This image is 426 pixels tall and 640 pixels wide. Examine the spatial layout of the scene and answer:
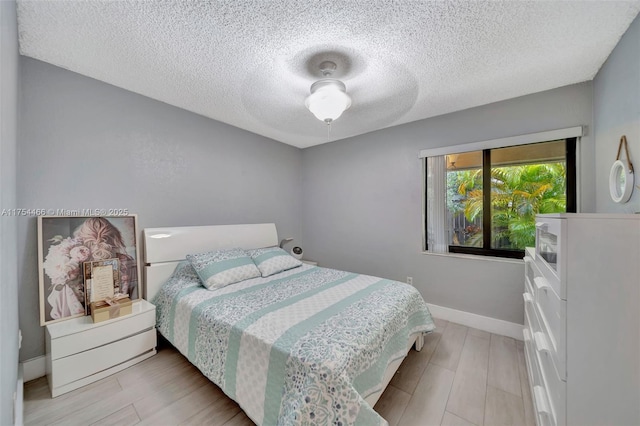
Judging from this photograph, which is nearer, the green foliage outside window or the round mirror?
the round mirror

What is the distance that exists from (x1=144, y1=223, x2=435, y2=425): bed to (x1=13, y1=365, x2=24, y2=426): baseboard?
80 centimetres

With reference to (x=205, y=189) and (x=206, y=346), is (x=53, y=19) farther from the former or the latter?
(x=206, y=346)

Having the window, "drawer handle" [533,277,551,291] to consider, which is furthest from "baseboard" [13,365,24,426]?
the window

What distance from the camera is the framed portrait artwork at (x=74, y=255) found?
1.85m

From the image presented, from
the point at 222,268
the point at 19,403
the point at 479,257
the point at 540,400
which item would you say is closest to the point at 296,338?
the point at 222,268

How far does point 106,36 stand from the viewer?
158cm

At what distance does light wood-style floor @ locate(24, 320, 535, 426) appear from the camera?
1496mm

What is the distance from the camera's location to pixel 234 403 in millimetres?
1639

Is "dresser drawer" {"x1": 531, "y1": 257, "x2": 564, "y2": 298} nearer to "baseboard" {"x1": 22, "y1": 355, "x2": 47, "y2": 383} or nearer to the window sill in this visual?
the window sill

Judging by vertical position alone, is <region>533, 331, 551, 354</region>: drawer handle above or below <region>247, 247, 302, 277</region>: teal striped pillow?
below

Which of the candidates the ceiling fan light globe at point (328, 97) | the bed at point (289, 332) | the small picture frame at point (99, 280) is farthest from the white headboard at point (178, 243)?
the ceiling fan light globe at point (328, 97)

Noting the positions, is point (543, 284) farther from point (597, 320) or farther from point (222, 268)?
point (222, 268)

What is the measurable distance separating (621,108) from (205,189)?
3.67 metres

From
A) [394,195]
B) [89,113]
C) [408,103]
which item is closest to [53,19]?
[89,113]
